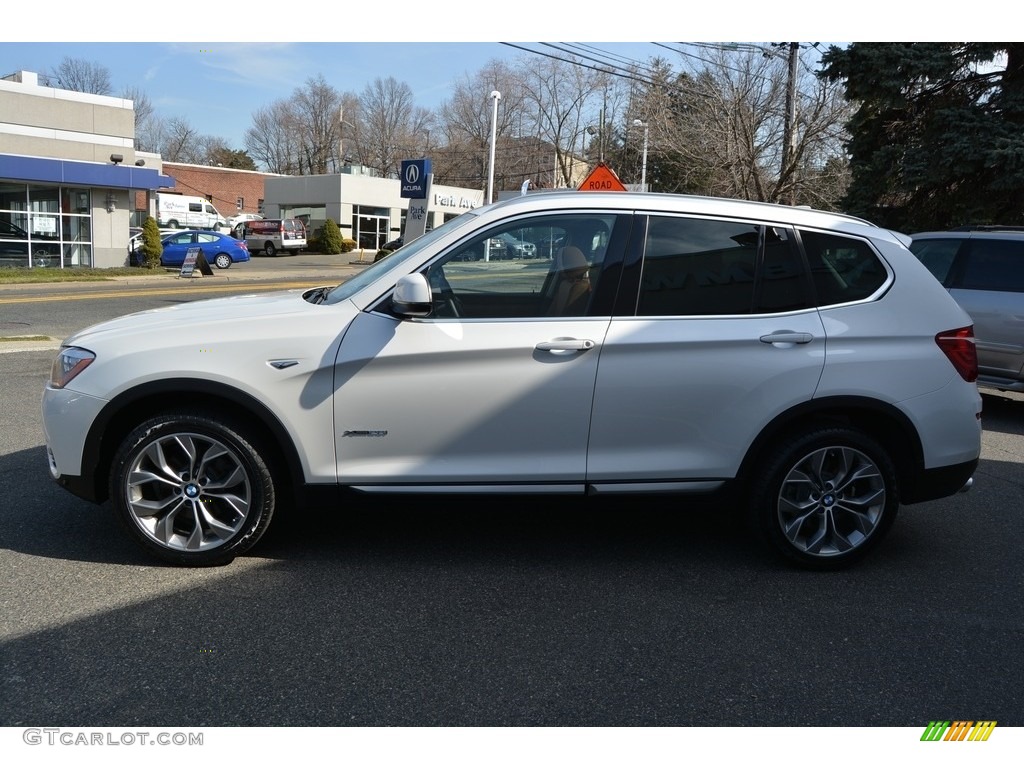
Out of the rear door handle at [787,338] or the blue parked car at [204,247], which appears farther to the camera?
the blue parked car at [204,247]

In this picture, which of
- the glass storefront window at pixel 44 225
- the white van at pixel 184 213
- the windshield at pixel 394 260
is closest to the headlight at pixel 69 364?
the windshield at pixel 394 260

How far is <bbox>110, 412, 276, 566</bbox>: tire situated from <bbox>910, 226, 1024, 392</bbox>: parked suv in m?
7.40

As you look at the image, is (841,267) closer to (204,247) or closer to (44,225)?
(44,225)

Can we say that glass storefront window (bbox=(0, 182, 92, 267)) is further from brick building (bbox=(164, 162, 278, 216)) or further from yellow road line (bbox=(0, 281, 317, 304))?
brick building (bbox=(164, 162, 278, 216))

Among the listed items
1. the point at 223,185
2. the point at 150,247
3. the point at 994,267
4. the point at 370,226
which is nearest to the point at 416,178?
the point at 994,267

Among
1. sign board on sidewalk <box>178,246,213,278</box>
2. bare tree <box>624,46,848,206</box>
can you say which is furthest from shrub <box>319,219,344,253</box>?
bare tree <box>624,46,848,206</box>

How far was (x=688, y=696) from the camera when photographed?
323cm

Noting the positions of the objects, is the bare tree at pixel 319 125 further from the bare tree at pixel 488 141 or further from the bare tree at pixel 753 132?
the bare tree at pixel 753 132

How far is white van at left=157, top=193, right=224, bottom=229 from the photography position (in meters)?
48.1

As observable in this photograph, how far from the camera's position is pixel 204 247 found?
113ft

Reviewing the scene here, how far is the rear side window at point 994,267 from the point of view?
8.70 metres

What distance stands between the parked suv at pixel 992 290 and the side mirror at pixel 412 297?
6.66 m

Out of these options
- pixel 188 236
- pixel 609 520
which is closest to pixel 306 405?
pixel 609 520

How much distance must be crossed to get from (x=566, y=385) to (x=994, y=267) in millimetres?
6732
